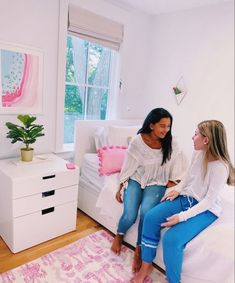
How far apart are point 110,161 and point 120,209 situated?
15.3 inches

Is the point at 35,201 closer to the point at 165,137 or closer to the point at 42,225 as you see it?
the point at 42,225

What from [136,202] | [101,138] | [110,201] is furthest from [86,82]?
[136,202]

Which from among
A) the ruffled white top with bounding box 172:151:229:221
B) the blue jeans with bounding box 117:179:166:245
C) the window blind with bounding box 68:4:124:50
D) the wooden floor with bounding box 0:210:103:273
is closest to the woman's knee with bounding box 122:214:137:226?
the blue jeans with bounding box 117:179:166:245

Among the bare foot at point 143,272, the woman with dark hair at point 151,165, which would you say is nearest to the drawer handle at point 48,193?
the woman with dark hair at point 151,165

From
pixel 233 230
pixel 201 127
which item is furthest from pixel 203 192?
pixel 201 127

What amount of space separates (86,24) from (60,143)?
107 centimetres

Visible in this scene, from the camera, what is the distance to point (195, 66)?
7.29 feet

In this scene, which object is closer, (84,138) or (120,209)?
(120,209)

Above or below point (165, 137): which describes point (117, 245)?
below

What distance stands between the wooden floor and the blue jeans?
0.39m

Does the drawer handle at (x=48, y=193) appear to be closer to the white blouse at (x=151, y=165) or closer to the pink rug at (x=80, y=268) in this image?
the pink rug at (x=80, y=268)

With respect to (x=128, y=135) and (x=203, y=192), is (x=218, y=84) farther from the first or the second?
(x=203, y=192)

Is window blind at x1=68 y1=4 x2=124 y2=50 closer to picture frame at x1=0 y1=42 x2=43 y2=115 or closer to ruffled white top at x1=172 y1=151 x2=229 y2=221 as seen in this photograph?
picture frame at x1=0 y1=42 x2=43 y2=115

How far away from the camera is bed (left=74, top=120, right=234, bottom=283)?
1074 mm
